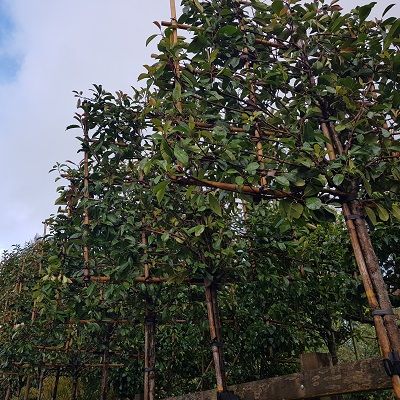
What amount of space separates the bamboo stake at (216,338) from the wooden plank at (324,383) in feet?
0.44

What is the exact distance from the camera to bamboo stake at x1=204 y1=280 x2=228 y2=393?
341cm

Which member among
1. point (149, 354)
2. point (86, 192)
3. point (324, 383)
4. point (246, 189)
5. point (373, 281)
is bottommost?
point (324, 383)

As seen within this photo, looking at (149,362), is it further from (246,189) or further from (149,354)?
(246,189)

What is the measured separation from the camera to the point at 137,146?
4.98 m

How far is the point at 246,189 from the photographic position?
246 cm

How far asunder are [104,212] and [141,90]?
160 centimetres

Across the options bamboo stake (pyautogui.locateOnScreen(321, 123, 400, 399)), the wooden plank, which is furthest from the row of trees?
the wooden plank

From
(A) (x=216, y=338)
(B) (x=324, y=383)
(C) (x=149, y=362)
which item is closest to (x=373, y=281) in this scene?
(B) (x=324, y=383)

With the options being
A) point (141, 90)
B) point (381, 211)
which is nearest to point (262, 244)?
point (381, 211)

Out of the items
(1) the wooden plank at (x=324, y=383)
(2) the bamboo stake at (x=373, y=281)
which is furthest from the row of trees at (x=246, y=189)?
(1) the wooden plank at (x=324, y=383)

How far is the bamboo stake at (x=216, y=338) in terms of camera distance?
3406mm

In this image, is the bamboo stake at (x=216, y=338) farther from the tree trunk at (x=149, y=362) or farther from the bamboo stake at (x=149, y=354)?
the tree trunk at (x=149, y=362)

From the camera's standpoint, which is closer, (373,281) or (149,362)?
(373,281)

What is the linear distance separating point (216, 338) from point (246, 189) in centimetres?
171
